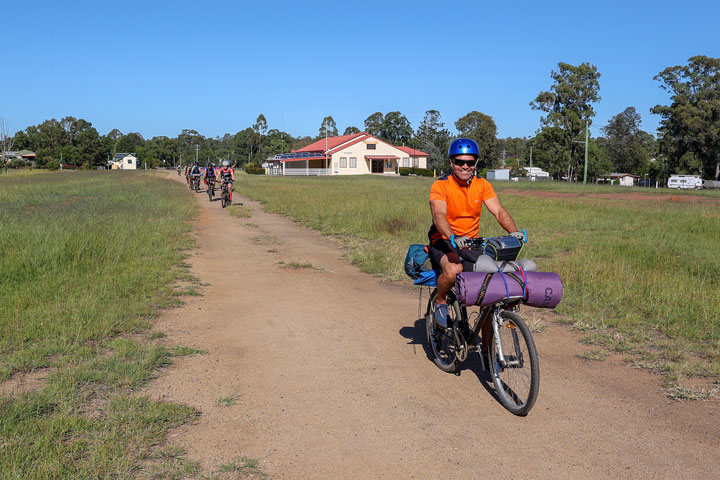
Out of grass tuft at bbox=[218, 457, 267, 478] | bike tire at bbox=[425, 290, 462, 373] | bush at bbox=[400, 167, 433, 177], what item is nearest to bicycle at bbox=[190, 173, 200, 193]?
bike tire at bbox=[425, 290, 462, 373]

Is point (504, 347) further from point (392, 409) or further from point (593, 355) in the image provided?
point (593, 355)

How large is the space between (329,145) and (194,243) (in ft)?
249

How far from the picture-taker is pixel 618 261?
10562 millimetres

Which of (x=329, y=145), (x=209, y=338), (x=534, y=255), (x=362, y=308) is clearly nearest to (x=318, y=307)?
(x=362, y=308)

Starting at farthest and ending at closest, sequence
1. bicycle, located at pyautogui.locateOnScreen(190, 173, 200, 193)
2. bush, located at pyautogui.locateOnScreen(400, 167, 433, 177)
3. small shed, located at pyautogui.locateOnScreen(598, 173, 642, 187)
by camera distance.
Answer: small shed, located at pyautogui.locateOnScreen(598, 173, 642, 187)
bush, located at pyautogui.locateOnScreen(400, 167, 433, 177)
bicycle, located at pyautogui.locateOnScreen(190, 173, 200, 193)

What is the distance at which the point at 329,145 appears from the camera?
8738 cm

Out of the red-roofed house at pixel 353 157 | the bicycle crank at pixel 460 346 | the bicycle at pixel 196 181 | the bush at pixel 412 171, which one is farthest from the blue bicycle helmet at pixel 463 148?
the bush at pixel 412 171

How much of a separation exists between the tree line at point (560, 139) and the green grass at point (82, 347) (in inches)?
2577

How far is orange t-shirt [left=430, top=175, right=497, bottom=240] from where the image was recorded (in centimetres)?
483

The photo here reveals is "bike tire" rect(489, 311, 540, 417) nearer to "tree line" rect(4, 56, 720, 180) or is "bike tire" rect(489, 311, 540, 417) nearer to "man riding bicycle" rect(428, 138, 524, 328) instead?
"man riding bicycle" rect(428, 138, 524, 328)

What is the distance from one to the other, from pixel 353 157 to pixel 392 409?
Answer: 80.6 meters

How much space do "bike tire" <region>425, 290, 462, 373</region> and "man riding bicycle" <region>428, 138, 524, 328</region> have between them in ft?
0.65

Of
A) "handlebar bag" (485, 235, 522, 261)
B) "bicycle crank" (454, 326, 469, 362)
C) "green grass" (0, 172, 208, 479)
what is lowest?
"green grass" (0, 172, 208, 479)

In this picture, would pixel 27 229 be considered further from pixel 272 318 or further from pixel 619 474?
pixel 619 474
